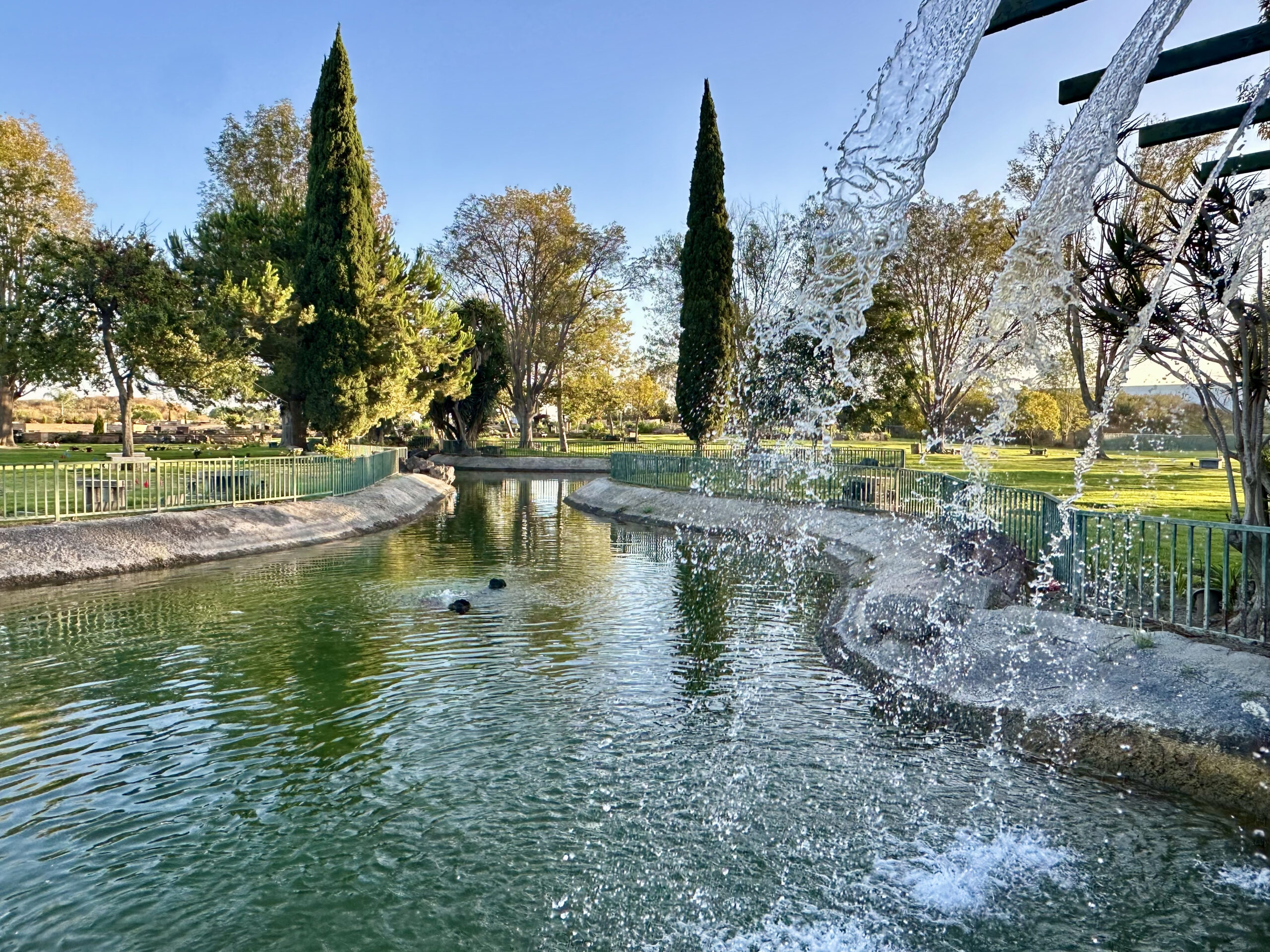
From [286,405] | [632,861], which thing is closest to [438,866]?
[632,861]

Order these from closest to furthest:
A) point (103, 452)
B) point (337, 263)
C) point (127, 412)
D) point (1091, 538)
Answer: point (1091, 538), point (127, 412), point (337, 263), point (103, 452)

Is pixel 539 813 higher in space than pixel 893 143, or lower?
lower

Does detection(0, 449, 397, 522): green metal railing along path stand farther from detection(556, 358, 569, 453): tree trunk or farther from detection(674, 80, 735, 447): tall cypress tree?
detection(556, 358, 569, 453): tree trunk

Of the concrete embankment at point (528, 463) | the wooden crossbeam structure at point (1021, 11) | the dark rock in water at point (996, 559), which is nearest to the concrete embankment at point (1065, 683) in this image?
the dark rock in water at point (996, 559)

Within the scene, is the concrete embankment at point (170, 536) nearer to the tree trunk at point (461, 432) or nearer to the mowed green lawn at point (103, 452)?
the mowed green lawn at point (103, 452)

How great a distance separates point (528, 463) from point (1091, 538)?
42.3 meters

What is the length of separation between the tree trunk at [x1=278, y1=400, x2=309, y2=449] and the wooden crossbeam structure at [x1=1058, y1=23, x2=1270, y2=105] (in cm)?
2998

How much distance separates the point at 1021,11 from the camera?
226 inches

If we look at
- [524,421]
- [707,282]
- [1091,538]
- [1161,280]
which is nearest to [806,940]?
[1161,280]

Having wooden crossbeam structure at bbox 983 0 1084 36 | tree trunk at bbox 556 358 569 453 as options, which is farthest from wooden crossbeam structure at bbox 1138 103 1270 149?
tree trunk at bbox 556 358 569 453

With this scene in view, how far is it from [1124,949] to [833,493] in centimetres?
1889

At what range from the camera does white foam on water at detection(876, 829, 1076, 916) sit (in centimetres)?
524

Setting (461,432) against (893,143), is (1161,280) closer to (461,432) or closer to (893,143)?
(893,143)

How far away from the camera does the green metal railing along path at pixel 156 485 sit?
16.2m
